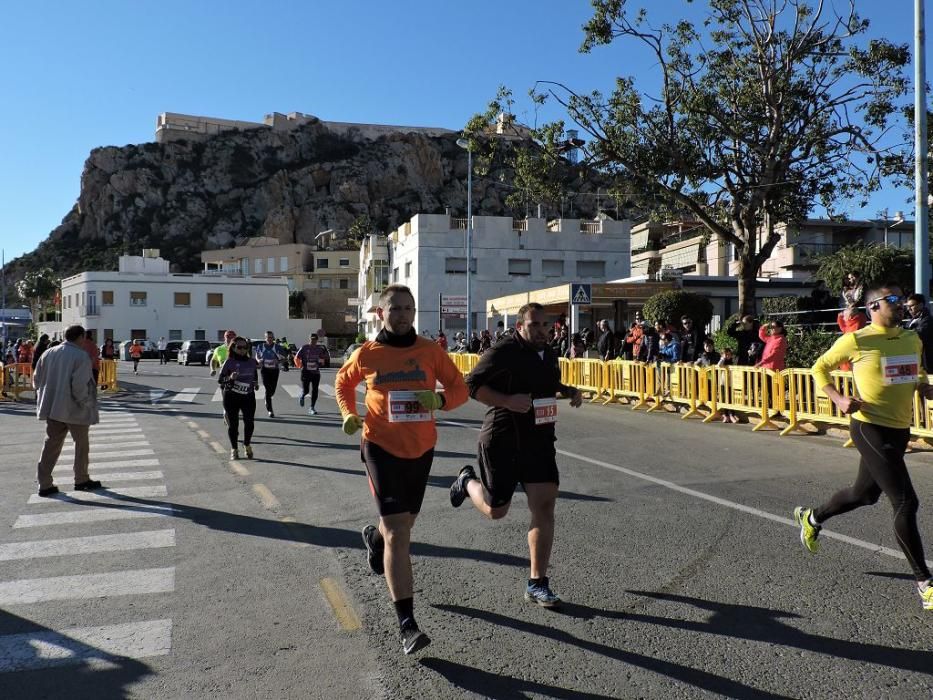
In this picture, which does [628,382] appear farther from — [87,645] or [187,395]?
[87,645]

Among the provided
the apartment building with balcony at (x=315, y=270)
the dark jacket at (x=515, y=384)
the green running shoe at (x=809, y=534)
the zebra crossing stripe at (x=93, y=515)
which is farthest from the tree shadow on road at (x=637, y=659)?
the apartment building with balcony at (x=315, y=270)

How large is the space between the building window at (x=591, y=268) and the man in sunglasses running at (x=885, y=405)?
46.8m

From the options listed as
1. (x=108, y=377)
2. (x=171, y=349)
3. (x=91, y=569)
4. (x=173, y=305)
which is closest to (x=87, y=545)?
(x=91, y=569)

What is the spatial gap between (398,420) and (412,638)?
1081mm

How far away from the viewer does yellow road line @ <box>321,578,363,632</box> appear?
411 cm

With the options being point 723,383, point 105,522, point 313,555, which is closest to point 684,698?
point 313,555

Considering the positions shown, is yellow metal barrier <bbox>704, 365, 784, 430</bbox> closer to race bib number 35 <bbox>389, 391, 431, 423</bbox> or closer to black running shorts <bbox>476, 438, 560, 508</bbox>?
black running shorts <bbox>476, 438, 560, 508</bbox>

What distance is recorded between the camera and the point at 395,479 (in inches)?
157

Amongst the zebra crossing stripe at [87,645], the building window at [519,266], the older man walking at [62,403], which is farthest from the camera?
the building window at [519,266]

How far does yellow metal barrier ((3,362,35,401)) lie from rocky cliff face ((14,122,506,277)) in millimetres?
99479

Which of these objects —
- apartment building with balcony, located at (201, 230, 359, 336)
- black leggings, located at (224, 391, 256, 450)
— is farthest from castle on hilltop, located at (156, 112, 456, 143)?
black leggings, located at (224, 391, 256, 450)

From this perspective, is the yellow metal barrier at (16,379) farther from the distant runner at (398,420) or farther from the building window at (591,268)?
the building window at (591,268)

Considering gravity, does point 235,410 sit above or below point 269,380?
below

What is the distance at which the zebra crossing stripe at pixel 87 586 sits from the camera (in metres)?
4.69
